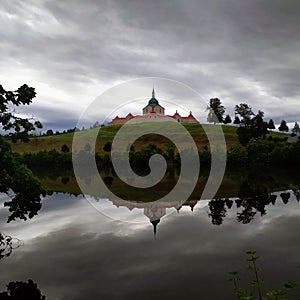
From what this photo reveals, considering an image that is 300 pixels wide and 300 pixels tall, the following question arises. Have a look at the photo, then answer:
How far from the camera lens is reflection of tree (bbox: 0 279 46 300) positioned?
34.1 feet

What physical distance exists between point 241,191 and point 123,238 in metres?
22.0

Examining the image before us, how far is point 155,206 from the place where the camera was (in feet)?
92.7

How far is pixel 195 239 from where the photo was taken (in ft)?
56.3

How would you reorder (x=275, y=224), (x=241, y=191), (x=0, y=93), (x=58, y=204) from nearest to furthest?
(x=0, y=93), (x=275, y=224), (x=58, y=204), (x=241, y=191)

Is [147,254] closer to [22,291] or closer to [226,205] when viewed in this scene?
[22,291]

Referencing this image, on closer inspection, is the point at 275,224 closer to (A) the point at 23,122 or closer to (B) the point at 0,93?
(A) the point at 23,122

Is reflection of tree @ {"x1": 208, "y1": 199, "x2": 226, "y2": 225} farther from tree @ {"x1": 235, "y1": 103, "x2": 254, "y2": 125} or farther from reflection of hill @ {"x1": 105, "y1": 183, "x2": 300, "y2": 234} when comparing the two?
tree @ {"x1": 235, "y1": 103, "x2": 254, "y2": 125}

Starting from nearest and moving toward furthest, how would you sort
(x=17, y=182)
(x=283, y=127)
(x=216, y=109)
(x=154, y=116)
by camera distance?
1. (x=17, y=182)
2. (x=216, y=109)
3. (x=283, y=127)
4. (x=154, y=116)

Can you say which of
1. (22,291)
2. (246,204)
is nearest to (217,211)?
(246,204)

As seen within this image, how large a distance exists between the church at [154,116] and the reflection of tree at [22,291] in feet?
453

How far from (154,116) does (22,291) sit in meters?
145

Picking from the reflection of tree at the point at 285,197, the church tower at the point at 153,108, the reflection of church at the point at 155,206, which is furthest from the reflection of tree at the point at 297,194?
the church tower at the point at 153,108

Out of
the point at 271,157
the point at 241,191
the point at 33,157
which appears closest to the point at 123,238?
the point at 241,191

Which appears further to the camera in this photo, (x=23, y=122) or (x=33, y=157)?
(x=33, y=157)
